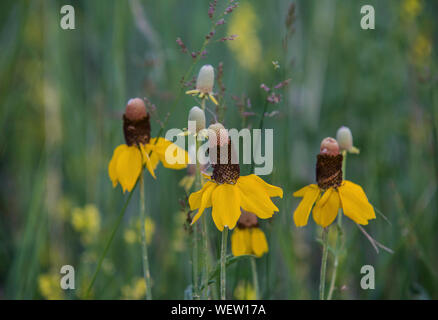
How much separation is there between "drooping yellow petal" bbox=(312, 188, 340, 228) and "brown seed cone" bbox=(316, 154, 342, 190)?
0.02m

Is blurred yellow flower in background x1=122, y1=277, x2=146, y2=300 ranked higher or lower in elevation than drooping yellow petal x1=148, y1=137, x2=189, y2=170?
lower

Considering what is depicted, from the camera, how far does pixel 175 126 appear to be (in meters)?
2.99

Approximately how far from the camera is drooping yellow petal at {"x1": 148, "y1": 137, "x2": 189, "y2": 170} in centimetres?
134

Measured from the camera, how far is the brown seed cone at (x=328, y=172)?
4.25 ft

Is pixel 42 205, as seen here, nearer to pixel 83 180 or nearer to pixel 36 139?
pixel 83 180

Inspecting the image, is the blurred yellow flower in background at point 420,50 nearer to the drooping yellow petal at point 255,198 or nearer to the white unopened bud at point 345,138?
the white unopened bud at point 345,138

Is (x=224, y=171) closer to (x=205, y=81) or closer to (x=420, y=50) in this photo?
(x=205, y=81)

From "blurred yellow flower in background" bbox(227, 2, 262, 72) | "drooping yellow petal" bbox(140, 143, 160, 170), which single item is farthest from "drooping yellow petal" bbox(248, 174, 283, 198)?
"blurred yellow flower in background" bbox(227, 2, 262, 72)

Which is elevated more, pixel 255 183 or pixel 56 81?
pixel 56 81

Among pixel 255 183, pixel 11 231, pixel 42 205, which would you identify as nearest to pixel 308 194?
pixel 255 183

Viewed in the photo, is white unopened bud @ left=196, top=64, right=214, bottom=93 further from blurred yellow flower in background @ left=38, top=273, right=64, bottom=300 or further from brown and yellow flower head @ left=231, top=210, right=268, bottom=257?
blurred yellow flower in background @ left=38, top=273, right=64, bottom=300

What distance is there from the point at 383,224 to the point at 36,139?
2.27 meters

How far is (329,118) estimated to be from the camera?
326 centimetres

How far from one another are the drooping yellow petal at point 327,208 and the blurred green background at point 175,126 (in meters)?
0.51
